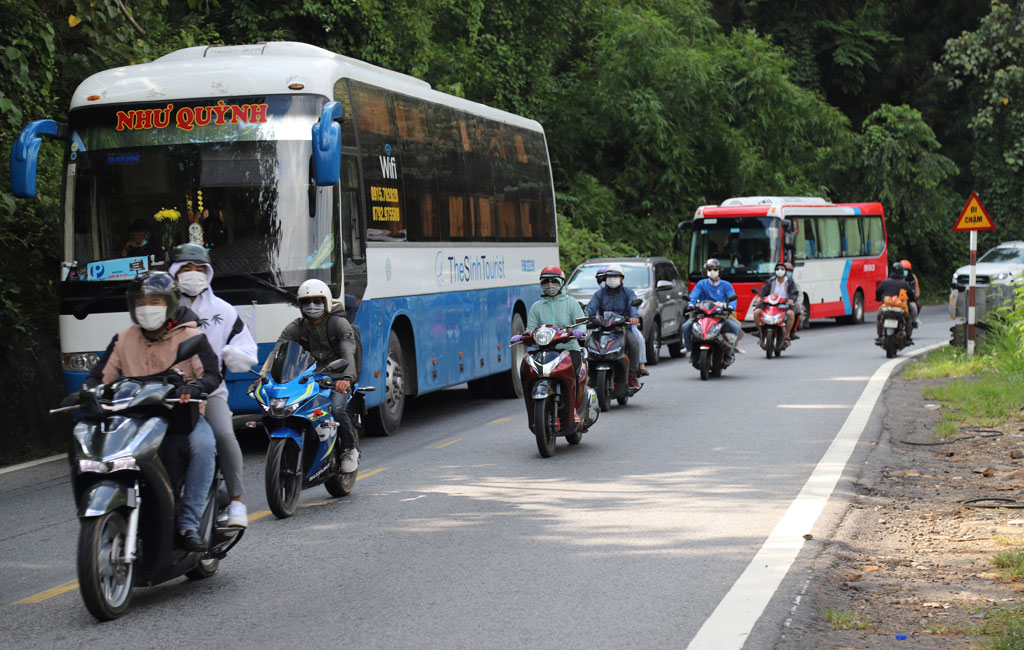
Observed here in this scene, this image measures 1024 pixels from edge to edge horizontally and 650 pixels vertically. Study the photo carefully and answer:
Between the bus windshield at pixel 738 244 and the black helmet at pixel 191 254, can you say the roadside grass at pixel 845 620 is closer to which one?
the black helmet at pixel 191 254

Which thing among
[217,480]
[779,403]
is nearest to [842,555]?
[217,480]

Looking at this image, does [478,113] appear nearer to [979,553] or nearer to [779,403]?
[779,403]

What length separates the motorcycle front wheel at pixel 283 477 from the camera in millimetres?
8633

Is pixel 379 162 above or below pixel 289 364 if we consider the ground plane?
above

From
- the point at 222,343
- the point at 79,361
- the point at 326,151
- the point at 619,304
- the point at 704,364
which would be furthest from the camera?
the point at 704,364

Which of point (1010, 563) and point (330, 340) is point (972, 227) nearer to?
point (330, 340)

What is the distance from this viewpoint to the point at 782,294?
23344 mm

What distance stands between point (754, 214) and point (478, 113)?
52.9 feet

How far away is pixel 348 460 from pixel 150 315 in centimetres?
325

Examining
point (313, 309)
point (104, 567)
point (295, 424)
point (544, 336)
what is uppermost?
point (313, 309)

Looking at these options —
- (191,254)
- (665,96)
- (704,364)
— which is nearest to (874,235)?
(665,96)

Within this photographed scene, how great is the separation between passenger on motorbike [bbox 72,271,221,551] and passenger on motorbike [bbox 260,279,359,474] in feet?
7.73

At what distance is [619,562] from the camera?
7.25 meters

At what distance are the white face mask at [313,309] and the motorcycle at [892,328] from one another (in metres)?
14.9
